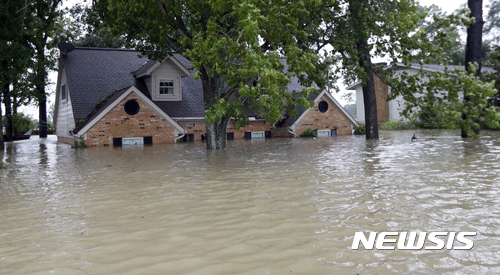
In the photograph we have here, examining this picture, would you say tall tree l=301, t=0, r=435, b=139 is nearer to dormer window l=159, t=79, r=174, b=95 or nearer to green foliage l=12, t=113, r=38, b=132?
dormer window l=159, t=79, r=174, b=95

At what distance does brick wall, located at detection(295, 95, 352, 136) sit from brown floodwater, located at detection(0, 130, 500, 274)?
772 inches

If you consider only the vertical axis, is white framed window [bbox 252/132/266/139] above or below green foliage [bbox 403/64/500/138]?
below

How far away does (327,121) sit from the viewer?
30.5m

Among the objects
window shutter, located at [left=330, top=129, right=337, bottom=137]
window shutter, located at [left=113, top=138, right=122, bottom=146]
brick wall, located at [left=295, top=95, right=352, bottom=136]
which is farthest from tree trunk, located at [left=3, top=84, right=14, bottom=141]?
window shutter, located at [left=330, top=129, right=337, bottom=137]

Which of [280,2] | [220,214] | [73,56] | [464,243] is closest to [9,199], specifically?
[220,214]

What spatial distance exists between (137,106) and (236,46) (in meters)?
13.0

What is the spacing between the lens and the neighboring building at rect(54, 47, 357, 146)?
77.3 feet

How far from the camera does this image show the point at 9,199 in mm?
7328

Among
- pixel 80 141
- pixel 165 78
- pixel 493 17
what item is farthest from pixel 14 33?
pixel 493 17

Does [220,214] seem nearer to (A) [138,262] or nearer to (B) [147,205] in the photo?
(B) [147,205]

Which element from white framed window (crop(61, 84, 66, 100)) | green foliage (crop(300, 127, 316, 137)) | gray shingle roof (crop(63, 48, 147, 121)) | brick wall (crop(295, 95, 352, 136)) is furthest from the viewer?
brick wall (crop(295, 95, 352, 136))

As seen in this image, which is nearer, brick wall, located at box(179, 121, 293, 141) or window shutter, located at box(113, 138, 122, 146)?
window shutter, located at box(113, 138, 122, 146)

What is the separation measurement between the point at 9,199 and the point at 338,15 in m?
15.8

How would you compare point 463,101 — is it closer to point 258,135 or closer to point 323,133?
point 323,133
